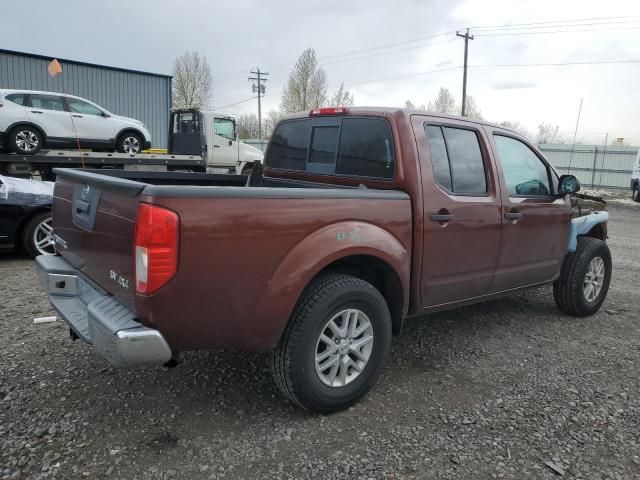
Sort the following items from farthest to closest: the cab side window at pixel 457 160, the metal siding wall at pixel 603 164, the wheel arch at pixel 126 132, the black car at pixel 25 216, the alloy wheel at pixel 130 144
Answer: the metal siding wall at pixel 603 164 → the alloy wheel at pixel 130 144 → the wheel arch at pixel 126 132 → the black car at pixel 25 216 → the cab side window at pixel 457 160

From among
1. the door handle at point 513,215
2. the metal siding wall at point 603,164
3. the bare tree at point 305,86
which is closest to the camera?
the door handle at point 513,215

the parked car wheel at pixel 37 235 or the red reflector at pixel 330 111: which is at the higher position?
the red reflector at pixel 330 111

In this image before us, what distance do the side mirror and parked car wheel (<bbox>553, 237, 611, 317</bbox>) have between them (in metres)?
0.71

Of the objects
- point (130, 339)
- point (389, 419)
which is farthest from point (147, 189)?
point (389, 419)

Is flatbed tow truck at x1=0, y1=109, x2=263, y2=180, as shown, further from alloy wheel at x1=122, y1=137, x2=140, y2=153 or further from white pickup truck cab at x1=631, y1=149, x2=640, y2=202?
white pickup truck cab at x1=631, y1=149, x2=640, y2=202

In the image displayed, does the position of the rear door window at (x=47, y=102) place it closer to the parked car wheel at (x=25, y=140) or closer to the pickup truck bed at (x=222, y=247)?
the parked car wheel at (x=25, y=140)

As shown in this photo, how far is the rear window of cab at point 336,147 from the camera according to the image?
3553 mm

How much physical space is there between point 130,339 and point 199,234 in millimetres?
572

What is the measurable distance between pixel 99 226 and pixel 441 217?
2106 mm

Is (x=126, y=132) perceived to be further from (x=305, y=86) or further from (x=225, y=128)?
(x=305, y=86)

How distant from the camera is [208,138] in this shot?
15414 millimetres

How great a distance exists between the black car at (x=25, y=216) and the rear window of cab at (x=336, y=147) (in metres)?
3.61

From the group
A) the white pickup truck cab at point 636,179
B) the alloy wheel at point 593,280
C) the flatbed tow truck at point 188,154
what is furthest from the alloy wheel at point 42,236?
the white pickup truck cab at point 636,179

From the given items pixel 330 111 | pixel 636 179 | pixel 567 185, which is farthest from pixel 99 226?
pixel 636 179
